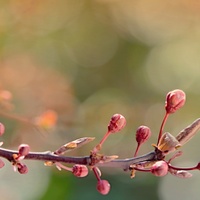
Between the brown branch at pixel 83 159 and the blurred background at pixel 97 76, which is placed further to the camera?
the blurred background at pixel 97 76

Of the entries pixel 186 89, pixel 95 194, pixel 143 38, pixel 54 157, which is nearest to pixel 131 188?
pixel 95 194

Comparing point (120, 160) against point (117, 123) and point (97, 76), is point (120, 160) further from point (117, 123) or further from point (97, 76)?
point (97, 76)

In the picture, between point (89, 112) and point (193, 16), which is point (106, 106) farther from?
point (193, 16)

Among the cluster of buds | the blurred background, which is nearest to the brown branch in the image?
the cluster of buds

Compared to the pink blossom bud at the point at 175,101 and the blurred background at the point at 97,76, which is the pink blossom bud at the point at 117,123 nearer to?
the pink blossom bud at the point at 175,101

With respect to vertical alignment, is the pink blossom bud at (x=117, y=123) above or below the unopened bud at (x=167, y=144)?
above

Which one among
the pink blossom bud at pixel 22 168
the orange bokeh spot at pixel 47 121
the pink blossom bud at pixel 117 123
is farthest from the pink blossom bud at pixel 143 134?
the orange bokeh spot at pixel 47 121
